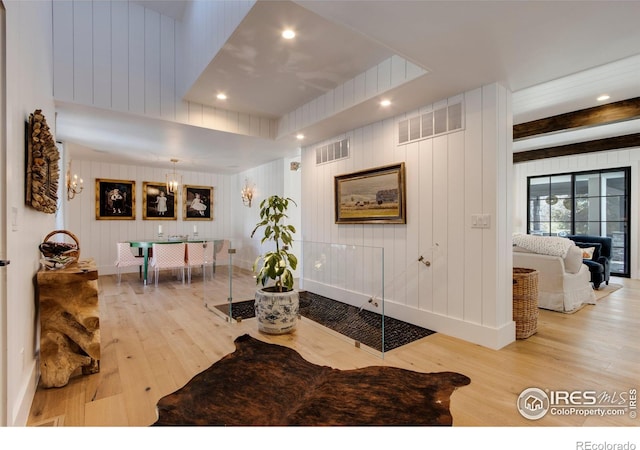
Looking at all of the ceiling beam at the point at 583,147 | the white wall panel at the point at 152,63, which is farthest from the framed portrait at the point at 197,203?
the ceiling beam at the point at 583,147

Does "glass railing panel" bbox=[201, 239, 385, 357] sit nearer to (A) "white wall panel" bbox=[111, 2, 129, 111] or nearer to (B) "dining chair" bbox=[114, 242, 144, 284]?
(B) "dining chair" bbox=[114, 242, 144, 284]

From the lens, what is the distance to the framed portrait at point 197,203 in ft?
24.7

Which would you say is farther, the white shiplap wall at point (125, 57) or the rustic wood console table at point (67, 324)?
the white shiplap wall at point (125, 57)

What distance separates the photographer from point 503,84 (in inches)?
108

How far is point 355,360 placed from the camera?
8.16 feet

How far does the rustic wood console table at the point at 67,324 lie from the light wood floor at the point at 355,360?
12 cm

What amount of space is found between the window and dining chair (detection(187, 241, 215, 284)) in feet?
23.9

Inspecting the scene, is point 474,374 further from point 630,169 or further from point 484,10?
point 630,169

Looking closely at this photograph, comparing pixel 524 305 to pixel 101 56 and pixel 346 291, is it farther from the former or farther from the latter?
pixel 101 56

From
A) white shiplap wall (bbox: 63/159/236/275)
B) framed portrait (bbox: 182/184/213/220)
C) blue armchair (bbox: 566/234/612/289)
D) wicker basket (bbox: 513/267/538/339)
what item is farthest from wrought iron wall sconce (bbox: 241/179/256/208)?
blue armchair (bbox: 566/234/612/289)

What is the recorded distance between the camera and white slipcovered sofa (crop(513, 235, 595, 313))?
3.82 metres

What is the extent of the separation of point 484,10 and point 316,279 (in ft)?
10.1

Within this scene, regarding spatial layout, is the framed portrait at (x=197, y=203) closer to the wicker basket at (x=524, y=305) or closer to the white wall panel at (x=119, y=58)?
the white wall panel at (x=119, y=58)
